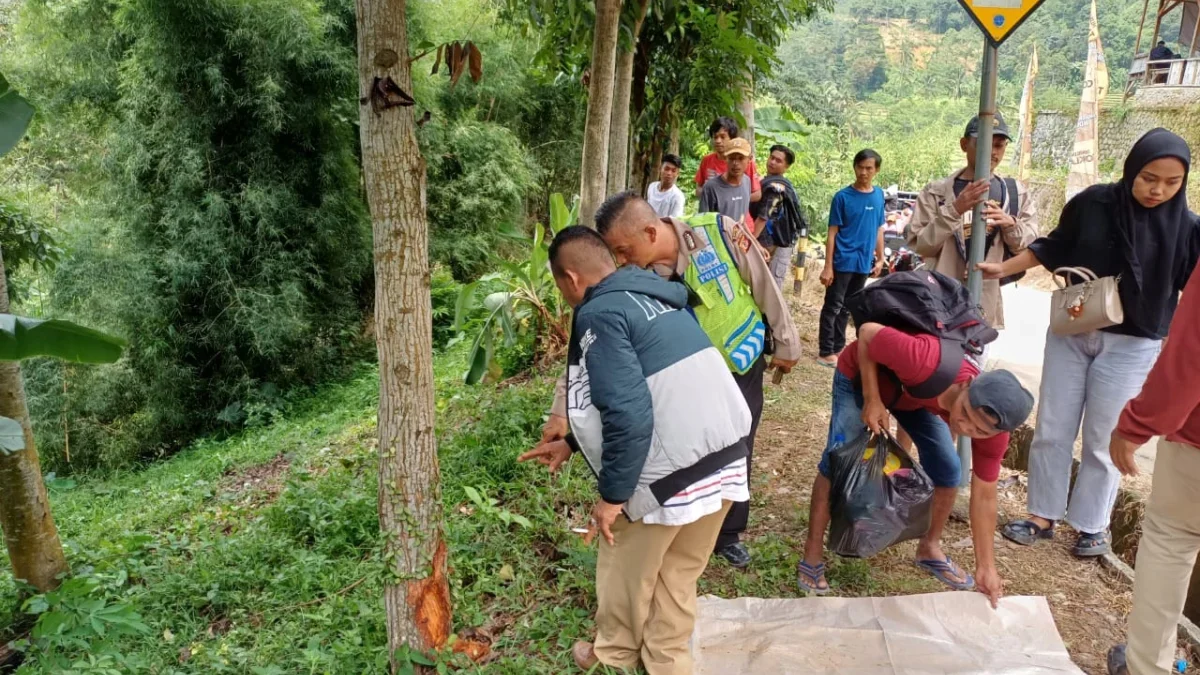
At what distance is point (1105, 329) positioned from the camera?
309 cm

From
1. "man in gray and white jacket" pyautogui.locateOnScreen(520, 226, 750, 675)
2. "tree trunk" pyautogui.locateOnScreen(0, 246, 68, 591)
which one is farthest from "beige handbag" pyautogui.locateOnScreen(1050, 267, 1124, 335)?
"tree trunk" pyautogui.locateOnScreen(0, 246, 68, 591)

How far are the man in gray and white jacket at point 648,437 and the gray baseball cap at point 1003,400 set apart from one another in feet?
2.58

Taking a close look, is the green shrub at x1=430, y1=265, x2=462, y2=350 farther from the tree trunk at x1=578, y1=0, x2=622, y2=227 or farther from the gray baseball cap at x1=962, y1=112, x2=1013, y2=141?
the gray baseball cap at x1=962, y1=112, x2=1013, y2=141

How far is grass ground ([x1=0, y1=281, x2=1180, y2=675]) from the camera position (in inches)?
106

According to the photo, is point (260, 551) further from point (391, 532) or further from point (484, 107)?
point (484, 107)

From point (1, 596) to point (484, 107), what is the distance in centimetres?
1055

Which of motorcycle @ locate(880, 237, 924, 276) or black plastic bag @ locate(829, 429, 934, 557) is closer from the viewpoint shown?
black plastic bag @ locate(829, 429, 934, 557)

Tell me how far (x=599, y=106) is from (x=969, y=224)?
83.9 inches

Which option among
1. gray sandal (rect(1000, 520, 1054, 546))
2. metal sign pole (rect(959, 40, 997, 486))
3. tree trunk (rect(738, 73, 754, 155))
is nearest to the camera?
metal sign pole (rect(959, 40, 997, 486))

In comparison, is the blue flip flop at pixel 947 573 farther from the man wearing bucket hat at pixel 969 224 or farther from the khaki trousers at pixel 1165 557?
the man wearing bucket hat at pixel 969 224

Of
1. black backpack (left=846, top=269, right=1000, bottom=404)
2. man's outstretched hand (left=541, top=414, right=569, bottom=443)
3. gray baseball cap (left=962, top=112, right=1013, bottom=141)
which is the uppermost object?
gray baseball cap (left=962, top=112, right=1013, bottom=141)

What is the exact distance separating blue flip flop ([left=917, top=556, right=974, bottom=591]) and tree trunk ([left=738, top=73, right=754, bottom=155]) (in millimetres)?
5019

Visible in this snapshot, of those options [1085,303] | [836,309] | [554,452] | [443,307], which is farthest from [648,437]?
[443,307]

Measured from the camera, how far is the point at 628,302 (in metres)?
2.04
